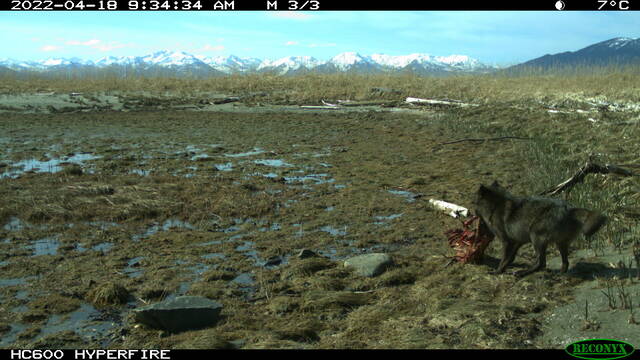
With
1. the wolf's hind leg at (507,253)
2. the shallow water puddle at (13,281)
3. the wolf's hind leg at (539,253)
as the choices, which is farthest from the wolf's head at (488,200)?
the shallow water puddle at (13,281)

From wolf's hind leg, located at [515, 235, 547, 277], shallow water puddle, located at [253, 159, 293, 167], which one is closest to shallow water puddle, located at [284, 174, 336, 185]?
shallow water puddle, located at [253, 159, 293, 167]

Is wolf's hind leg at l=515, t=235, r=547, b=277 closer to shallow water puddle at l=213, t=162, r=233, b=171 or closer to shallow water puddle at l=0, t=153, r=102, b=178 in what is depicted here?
shallow water puddle at l=213, t=162, r=233, b=171

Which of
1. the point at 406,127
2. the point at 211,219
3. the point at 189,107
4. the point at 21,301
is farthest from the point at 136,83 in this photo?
the point at 21,301

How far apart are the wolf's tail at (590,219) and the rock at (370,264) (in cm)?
218

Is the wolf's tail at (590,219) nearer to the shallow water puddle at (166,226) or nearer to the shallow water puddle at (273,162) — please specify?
the shallow water puddle at (166,226)

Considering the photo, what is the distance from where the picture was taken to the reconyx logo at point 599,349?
11.4 feet

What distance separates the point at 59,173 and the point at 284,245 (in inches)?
274

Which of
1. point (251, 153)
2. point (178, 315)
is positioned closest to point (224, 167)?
point (251, 153)

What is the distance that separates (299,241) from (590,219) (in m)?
3.96

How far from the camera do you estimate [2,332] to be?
4.64 meters

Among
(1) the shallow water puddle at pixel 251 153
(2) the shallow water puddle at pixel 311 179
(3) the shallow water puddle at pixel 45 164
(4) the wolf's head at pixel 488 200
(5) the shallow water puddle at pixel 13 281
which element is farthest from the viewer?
(1) the shallow water puddle at pixel 251 153

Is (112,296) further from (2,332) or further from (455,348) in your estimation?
(455,348)

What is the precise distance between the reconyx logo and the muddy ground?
0.11m

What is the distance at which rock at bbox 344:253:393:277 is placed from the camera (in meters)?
5.96
